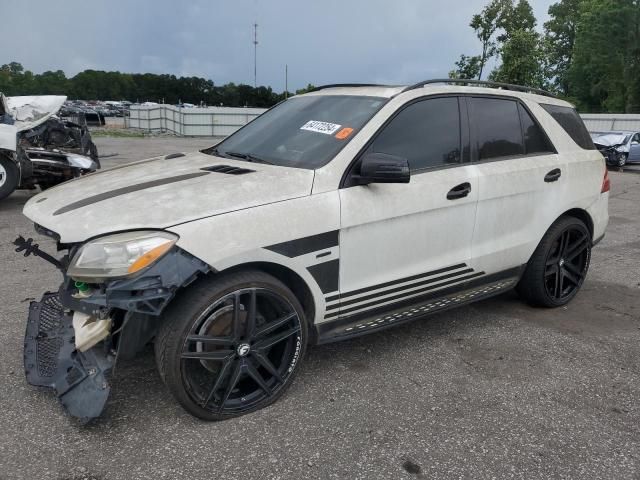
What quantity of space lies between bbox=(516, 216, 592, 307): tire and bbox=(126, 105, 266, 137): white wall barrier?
26.3 metres

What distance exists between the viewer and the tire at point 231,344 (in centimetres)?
257

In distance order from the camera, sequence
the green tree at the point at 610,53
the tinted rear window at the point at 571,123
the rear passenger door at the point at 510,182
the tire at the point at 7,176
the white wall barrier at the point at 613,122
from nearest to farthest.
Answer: the rear passenger door at the point at 510,182, the tinted rear window at the point at 571,123, the tire at the point at 7,176, the white wall barrier at the point at 613,122, the green tree at the point at 610,53

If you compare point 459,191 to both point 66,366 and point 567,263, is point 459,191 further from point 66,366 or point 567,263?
point 66,366

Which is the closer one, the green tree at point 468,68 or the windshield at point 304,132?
the windshield at point 304,132

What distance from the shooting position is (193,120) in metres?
30.7

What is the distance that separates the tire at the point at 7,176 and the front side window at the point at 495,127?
23.0ft

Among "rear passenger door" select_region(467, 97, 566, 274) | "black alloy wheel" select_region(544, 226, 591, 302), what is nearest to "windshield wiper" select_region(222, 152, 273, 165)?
"rear passenger door" select_region(467, 97, 566, 274)

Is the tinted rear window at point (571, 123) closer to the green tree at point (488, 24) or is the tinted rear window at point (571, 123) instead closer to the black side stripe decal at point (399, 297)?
the black side stripe decal at point (399, 297)

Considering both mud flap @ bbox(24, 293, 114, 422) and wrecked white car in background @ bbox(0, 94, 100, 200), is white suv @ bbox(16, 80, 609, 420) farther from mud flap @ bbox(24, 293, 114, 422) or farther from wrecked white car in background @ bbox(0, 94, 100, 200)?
wrecked white car in background @ bbox(0, 94, 100, 200)

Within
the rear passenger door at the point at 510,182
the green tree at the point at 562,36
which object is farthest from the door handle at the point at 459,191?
the green tree at the point at 562,36

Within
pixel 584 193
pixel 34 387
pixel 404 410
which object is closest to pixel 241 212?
pixel 404 410

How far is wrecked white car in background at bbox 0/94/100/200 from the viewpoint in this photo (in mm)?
8000

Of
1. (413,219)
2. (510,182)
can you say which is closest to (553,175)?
(510,182)

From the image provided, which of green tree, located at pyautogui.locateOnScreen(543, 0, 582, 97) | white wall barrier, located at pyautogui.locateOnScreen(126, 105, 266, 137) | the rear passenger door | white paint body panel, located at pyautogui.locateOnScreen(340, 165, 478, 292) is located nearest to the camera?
white paint body panel, located at pyautogui.locateOnScreen(340, 165, 478, 292)
